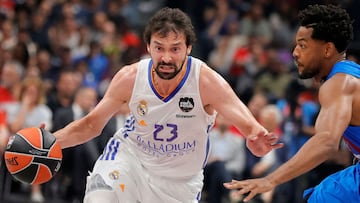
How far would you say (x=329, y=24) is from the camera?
5445 mm

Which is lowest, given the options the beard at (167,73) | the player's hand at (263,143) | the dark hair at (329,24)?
the player's hand at (263,143)

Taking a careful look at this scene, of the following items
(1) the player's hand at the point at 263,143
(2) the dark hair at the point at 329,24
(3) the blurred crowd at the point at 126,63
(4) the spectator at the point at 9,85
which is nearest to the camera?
(2) the dark hair at the point at 329,24

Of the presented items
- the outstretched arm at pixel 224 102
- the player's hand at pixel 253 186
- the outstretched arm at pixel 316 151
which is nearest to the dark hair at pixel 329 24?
the outstretched arm at pixel 316 151

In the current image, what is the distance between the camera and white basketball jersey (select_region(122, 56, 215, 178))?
618 cm

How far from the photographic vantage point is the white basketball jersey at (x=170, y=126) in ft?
20.3

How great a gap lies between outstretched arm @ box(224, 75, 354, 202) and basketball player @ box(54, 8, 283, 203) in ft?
3.36

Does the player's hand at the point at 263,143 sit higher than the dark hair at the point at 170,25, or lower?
lower

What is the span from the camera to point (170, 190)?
6379 millimetres

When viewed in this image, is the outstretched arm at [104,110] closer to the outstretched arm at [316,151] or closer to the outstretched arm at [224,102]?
the outstretched arm at [224,102]

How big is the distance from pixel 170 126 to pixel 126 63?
238 inches

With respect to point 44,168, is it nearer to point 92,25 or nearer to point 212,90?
point 212,90

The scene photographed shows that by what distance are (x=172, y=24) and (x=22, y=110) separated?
4684 mm

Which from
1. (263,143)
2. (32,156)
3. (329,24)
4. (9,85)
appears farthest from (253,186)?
(9,85)

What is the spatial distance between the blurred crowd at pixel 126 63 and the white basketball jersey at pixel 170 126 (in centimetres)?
343
